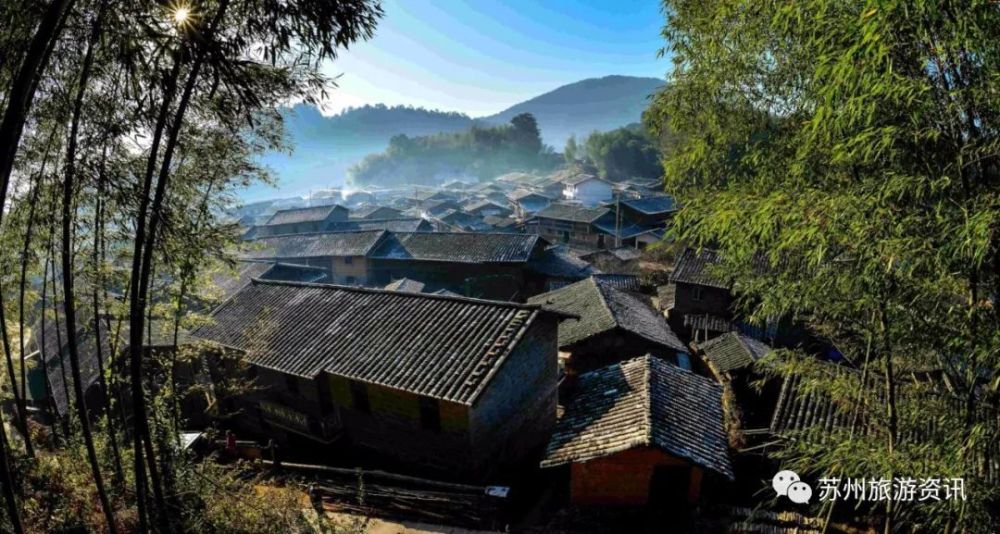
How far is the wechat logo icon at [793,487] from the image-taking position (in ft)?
24.2

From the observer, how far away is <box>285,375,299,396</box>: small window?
12789mm

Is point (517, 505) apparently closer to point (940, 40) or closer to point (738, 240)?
point (738, 240)

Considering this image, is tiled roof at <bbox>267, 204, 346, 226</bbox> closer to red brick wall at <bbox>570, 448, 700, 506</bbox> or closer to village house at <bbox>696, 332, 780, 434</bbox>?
village house at <bbox>696, 332, 780, 434</bbox>

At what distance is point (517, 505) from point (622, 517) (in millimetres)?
2374

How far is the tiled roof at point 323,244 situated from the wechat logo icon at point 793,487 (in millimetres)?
27700

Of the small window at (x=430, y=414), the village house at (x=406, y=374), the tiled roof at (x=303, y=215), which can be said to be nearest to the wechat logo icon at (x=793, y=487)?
the village house at (x=406, y=374)

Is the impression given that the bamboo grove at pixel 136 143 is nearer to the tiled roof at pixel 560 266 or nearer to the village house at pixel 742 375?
the village house at pixel 742 375

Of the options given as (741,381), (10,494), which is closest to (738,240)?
(10,494)

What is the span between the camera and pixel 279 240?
36844 mm

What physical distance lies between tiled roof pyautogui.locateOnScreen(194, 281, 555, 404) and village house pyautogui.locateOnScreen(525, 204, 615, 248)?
95.8ft

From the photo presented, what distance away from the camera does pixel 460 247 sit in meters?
30.1

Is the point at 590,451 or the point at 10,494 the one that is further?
the point at 590,451

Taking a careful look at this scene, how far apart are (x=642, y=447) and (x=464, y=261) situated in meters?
20.6

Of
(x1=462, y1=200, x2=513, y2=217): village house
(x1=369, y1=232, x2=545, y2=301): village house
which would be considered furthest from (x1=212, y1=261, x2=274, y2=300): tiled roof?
(x1=462, y1=200, x2=513, y2=217): village house
